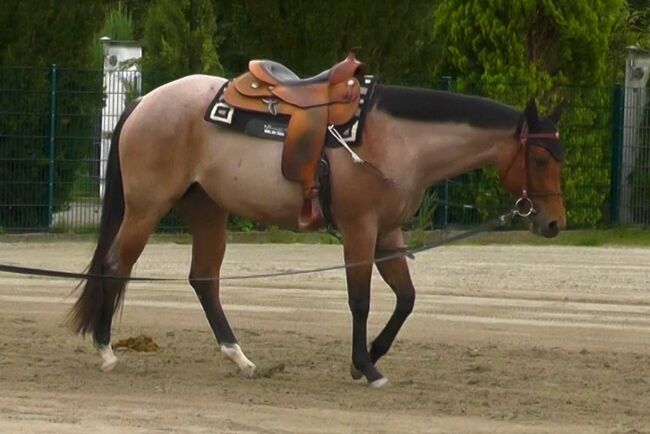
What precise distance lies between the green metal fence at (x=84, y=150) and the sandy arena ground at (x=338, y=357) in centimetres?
326

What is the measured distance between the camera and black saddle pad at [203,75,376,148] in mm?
9953

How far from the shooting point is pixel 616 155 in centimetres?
2288

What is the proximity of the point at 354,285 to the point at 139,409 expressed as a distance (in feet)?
5.90

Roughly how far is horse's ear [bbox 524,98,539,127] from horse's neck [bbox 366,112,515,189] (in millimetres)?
137

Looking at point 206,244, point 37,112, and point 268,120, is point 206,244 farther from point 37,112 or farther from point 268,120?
point 37,112

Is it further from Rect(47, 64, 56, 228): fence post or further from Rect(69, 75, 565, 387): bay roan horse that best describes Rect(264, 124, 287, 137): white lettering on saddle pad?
Rect(47, 64, 56, 228): fence post

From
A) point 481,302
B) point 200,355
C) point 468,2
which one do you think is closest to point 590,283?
point 481,302

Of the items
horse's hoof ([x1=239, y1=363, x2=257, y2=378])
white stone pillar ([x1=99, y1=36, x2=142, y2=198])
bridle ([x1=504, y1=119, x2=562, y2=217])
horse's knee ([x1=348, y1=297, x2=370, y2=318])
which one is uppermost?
white stone pillar ([x1=99, y1=36, x2=142, y2=198])

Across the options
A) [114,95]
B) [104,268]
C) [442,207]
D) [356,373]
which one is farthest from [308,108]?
[442,207]

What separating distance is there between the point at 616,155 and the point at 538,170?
43.6ft

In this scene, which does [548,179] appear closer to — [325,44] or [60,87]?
[60,87]

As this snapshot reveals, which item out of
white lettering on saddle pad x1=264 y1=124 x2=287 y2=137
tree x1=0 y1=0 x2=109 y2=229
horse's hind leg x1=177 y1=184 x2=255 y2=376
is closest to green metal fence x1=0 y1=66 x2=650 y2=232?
tree x1=0 y1=0 x2=109 y2=229

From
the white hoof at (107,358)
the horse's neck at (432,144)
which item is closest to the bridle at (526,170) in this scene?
the horse's neck at (432,144)

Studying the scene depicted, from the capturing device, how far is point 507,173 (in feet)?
A: 32.7
